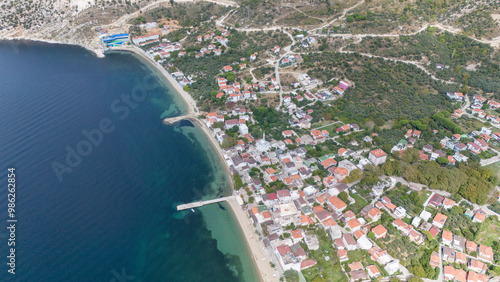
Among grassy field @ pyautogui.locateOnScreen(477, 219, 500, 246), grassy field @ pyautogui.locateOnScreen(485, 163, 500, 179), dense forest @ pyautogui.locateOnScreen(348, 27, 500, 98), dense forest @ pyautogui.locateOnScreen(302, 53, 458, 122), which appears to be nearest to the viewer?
grassy field @ pyautogui.locateOnScreen(477, 219, 500, 246)

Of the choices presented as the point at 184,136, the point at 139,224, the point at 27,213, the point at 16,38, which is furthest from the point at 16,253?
the point at 16,38

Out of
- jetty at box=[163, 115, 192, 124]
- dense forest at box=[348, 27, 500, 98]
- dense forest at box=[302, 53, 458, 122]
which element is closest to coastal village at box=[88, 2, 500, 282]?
dense forest at box=[302, 53, 458, 122]

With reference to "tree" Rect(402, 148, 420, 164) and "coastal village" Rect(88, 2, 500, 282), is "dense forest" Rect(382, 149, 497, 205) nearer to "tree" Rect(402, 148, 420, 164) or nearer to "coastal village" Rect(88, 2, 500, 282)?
"tree" Rect(402, 148, 420, 164)

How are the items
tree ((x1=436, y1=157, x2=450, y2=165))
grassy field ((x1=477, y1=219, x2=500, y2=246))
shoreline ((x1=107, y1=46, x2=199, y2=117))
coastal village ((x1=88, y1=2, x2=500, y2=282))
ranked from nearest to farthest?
coastal village ((x1=88, y1=2, x2=500, y2=282))
grassy field ((x1=477, y1=219, x2=500, y2=246))
tree ((x1=436, y1=157, x2=450, y2=165))
shoreline ((x1=107, y1=46, x2=199, y2=117))

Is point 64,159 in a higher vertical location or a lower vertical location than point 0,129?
lower

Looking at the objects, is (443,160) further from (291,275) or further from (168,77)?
(168,77)

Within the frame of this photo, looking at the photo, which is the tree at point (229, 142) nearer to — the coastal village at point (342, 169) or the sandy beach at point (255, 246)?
the coastal village at point (342, 169)

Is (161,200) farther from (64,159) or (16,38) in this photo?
(16,38)
